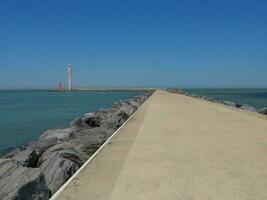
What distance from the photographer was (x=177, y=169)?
599 centimetres

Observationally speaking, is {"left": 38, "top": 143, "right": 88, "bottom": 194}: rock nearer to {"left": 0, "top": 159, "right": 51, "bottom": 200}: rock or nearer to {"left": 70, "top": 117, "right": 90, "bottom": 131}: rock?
{"left": 0, "top": 159, "right": 51, "bottom": 200}: rock

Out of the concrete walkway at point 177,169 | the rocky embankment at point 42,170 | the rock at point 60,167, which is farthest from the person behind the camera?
the rock at point 60,167

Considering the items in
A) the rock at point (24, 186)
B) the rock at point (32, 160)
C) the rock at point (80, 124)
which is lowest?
the rock at point (80, 124)

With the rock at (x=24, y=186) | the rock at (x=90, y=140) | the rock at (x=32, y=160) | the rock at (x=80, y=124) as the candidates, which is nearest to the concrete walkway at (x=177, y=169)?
the rock at (x=24, y=186)

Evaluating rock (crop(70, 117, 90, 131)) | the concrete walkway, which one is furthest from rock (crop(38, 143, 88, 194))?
rock (crop(70, 117, 90, 131))

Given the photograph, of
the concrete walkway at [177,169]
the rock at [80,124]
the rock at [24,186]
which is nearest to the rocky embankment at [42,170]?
the rock at [24,186]

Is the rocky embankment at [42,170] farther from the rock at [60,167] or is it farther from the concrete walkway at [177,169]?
the concrete walkway at [177,169]

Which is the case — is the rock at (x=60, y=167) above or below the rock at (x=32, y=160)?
above

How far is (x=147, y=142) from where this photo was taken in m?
8.73

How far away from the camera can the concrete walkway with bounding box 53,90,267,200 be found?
Answer: 4.78m

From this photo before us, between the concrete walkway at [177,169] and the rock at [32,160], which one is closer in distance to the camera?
the concrete walkway at [177,169]

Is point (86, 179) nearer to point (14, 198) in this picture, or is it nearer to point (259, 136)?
point (14, 198)

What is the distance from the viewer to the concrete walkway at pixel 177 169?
4781 mm

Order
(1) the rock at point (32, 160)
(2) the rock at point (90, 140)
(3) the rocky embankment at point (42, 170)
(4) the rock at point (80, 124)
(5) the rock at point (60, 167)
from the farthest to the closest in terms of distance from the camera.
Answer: (4) the rock at point (80, 124), (2) the rock at point (90, 140), (1) the rock at point (32, 160), (5) the rock at point (60, 167), (3) the rocky embankment at point (42, 170)
